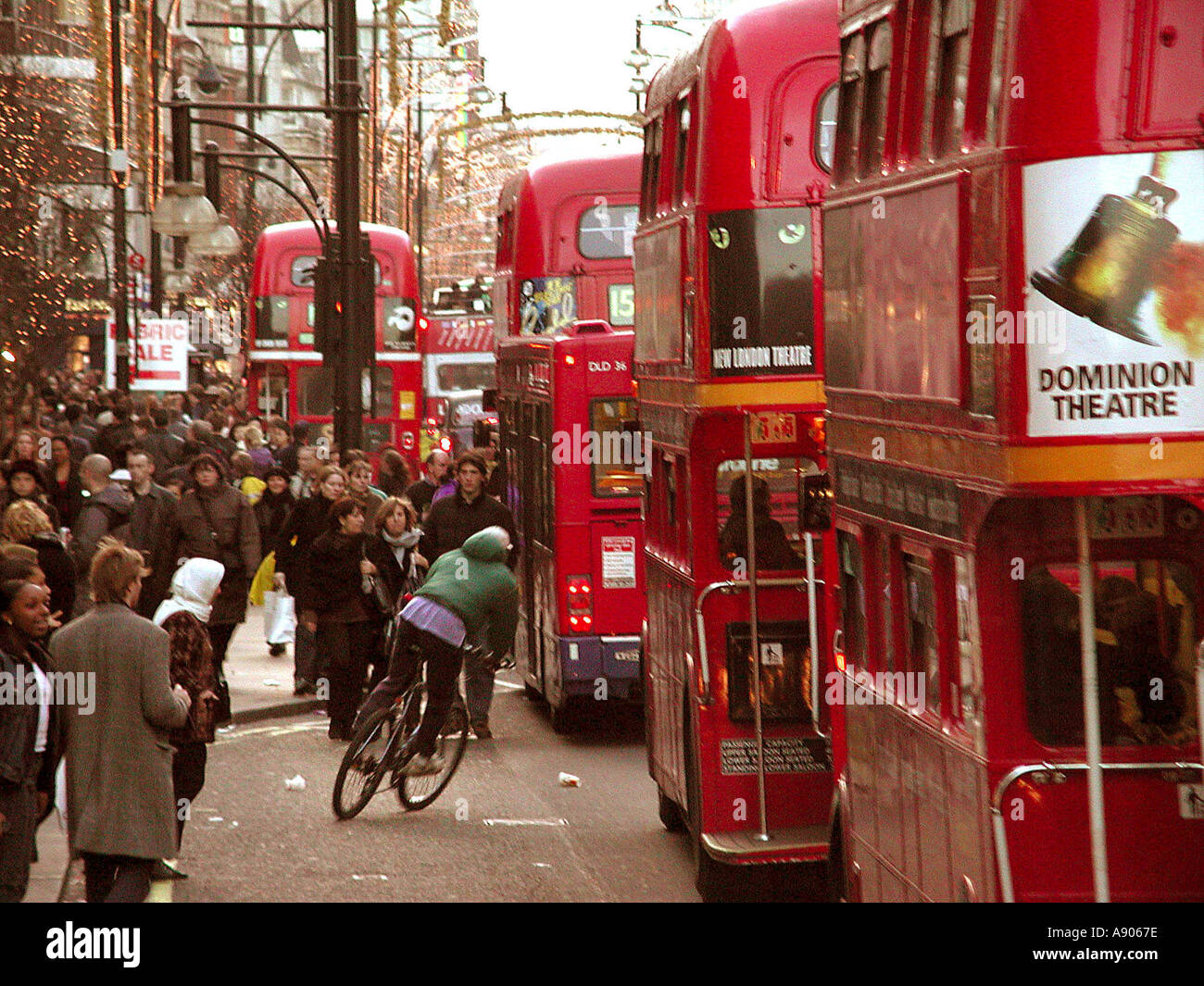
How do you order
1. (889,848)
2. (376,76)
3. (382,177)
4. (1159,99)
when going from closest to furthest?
1. (1159,99)
2. (889,848)
3. (376,76)
4. (382,177)

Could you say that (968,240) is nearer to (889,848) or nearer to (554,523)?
(889,848)

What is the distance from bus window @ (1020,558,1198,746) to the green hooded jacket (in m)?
6.72

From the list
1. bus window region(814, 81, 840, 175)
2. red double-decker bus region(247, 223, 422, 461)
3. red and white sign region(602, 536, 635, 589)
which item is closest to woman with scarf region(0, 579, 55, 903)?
bus window region(814, 81, 840, 175)

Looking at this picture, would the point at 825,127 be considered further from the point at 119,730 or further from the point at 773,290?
the point at 119,730

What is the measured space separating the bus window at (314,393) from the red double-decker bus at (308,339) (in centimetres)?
1

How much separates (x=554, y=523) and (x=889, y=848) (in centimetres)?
871

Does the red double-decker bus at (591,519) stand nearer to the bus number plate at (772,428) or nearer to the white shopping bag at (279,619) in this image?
the white shopping bag at (279,619)

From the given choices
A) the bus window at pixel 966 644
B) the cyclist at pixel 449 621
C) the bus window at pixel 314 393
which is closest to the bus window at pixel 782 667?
the cyclist at pixel 449 621

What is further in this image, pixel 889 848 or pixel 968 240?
pixel 889 848

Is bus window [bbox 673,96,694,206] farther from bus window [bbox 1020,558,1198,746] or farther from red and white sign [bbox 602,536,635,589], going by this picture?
red and white sign [bbox 602,536,635,589]

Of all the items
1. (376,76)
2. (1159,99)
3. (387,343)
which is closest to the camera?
(1159,99)

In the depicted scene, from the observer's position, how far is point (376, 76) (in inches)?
1016
